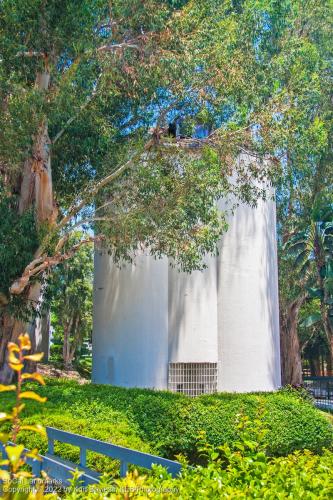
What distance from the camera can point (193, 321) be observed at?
57.4 ft

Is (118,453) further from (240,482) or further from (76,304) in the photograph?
(76,304)

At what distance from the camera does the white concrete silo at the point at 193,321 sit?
17094 millimetres

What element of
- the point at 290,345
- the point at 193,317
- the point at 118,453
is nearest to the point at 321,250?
the point at 290,345

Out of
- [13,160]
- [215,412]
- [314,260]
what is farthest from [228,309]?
[314,260]

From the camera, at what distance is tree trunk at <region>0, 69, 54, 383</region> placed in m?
14.3

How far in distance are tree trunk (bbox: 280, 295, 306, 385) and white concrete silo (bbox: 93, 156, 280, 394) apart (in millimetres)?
11353

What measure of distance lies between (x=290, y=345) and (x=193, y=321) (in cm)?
1390

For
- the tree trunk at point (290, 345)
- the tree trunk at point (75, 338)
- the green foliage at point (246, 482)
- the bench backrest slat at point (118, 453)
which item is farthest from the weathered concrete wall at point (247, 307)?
the tree trunk at point (75, 338)

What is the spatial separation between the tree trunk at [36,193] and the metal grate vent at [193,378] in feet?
15.0

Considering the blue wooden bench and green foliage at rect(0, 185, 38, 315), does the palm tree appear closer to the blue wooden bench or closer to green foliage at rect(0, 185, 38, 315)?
green foliage at rect(0, 185, 38, 315)

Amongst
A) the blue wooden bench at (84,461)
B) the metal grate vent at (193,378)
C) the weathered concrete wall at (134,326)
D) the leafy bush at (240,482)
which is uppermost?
the weathered concrete wall at (134,326)

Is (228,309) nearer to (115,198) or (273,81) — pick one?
(115,198)

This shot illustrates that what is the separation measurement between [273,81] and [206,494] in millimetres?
14640

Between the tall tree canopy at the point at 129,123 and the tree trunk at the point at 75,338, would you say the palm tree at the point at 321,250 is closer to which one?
the tall tree canopy at the point at 129,123
